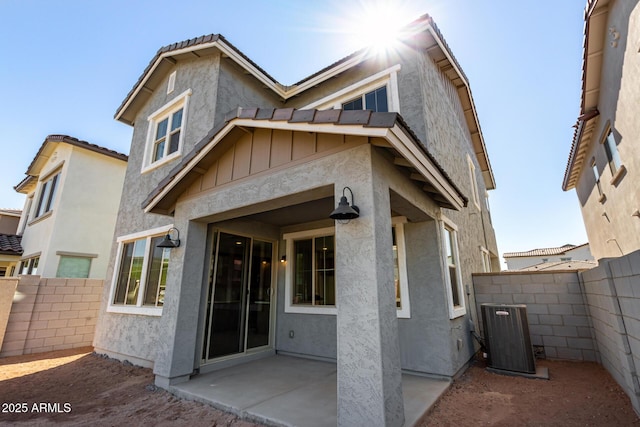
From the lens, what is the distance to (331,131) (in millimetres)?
3354

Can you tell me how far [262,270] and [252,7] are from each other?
6.94 meters

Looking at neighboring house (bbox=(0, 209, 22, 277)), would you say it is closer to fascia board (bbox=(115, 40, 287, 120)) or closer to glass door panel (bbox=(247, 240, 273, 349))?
fascia board (bbox=(115, 40, 287, 120))

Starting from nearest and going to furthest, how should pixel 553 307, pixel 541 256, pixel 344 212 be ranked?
pixel 344 212
pixel 553 307
pixel 541 256

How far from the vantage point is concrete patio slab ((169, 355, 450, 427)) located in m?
3.49

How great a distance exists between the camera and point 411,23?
6.48 meters

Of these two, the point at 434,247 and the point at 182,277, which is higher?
the point at 434,247

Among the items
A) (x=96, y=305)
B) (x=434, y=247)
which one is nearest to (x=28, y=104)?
(x=96, y=305)

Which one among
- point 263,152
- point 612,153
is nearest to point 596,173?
point 612,153

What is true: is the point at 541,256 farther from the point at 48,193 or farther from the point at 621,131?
the point at 48,193

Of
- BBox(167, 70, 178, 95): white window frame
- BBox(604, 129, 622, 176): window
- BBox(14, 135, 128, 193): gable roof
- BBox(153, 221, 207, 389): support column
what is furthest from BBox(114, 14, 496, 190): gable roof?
BBox(153, 221, 207, 389): support column

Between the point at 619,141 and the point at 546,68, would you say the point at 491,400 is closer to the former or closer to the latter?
the point at 619,141

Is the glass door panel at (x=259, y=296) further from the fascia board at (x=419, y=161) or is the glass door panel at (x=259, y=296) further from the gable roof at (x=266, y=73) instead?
the gable roof at (x=266, y=73)

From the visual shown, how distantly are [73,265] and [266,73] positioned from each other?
31.4ft

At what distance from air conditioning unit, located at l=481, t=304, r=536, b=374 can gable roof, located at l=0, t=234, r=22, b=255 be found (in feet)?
55.8
